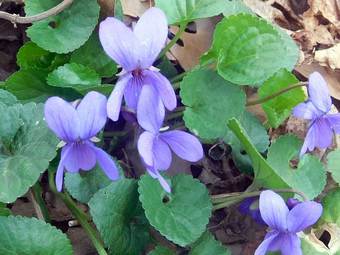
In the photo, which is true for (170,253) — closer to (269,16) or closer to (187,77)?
(187,77)

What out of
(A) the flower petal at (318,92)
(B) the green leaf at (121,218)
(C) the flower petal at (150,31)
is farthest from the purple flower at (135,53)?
(A) the flower petal at (318,92)

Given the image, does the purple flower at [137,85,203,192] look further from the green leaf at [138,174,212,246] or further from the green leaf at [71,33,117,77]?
the green leaf at [71,33,117,77]

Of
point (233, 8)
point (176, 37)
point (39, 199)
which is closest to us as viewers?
point (39, 199)

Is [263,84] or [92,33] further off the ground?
[92,33]

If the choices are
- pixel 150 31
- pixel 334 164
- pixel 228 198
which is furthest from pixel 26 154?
pixel 334 164

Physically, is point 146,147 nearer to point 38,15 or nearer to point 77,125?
point 77,125

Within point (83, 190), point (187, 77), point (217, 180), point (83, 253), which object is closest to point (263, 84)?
point (187, 77)

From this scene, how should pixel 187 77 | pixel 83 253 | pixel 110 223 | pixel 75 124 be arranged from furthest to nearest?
pixel 83 253 → pixel 187 77 → pixel 110 223 → pixel 75 124
